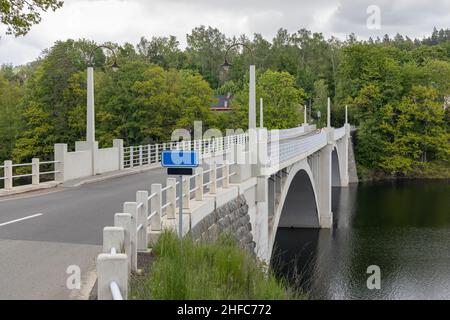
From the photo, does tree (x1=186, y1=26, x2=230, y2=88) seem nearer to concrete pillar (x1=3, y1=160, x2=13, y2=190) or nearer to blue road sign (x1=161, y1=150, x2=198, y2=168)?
concrete pillar (x1=3, y1=160, x2=13, y2=190)

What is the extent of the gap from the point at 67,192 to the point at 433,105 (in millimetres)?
73270

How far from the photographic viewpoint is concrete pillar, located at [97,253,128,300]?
560cm

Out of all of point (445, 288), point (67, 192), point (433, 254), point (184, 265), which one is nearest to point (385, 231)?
point (433, 254)

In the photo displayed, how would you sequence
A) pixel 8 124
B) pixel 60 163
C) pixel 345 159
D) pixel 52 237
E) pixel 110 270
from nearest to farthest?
pixel 110 270
pixel 52 237
pixel 60 163
pixel 8 124
pixel 345 159

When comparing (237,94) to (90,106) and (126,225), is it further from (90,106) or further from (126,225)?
(126,225)

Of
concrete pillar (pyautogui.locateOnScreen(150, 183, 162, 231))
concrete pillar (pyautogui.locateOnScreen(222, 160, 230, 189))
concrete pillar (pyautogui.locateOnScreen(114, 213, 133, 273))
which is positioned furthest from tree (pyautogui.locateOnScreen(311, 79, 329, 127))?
concrete pillar (pyautogui.locateOnScreen(114, 213, 133, 273))

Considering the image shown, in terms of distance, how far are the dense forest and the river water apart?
1937cm

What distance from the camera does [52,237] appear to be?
10398 millimetres

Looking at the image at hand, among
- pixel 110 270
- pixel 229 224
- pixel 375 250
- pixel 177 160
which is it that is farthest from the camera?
pixel 375 250

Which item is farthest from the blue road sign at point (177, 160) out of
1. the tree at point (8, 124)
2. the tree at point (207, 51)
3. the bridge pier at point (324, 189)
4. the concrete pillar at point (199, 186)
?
→ the tree at point (207, 51)

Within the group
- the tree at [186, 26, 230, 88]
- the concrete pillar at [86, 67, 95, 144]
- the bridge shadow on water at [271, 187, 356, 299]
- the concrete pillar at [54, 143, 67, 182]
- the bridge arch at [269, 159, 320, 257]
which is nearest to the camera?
the concrete pillar at [54, 143, 67, 182]

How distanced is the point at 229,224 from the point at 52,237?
5643mm

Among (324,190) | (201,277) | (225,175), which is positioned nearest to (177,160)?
(201,277)

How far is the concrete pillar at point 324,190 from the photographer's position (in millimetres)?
42625
